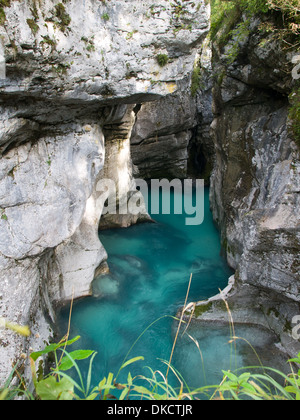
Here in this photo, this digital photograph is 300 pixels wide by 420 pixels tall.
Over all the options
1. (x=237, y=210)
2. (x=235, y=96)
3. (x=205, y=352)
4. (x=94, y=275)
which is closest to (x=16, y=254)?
(x=94, y=275)

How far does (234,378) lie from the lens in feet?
6.25

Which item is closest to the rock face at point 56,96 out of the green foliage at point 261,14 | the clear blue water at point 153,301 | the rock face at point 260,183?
the clear blue water at point 153,301

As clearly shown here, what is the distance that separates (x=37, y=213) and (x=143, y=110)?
9.67 m

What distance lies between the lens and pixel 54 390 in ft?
5.67

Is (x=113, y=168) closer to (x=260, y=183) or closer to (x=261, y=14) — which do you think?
(x=260, y=183)

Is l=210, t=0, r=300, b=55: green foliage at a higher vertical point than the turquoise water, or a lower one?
higher

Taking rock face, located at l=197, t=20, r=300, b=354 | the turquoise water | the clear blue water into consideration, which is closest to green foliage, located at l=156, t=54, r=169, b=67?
rock face, located at l=197, t=20, r=300, b=354

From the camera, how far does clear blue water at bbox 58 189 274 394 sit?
616 cm

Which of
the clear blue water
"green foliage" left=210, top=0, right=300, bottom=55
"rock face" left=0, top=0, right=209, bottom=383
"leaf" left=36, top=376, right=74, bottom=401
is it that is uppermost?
"green foliage" left=210, top=0, right=300, bottom=55

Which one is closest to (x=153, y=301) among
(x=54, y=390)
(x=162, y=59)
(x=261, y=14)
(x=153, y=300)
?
(x=153, y=300)

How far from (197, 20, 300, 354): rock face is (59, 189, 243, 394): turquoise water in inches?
35.6

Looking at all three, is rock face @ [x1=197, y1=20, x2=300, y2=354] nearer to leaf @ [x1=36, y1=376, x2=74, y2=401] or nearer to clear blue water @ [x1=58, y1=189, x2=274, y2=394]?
clear blue water @ [x1=58, y1=189, x2=274, y2=394]

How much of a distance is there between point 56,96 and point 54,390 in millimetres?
4588

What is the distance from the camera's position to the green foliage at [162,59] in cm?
570
